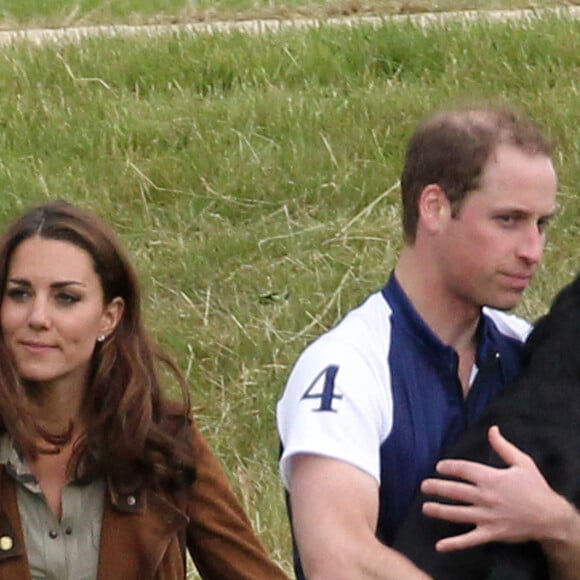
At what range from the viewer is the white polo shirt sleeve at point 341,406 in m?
3.69

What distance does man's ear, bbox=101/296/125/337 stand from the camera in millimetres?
4234

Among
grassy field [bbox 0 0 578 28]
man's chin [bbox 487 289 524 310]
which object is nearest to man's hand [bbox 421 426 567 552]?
man's chin [bbox 487 289 524 310]

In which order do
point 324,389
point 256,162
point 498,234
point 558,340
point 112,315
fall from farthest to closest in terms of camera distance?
point 256,162
point 112,315
point 558,340
point 498,234
point 324,389

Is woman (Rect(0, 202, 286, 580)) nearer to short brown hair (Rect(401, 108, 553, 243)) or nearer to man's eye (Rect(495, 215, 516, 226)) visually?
short brown hair (Rect(401, 108, 553, 243))

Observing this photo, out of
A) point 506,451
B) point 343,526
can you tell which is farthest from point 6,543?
point 506,451

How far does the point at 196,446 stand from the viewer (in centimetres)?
424

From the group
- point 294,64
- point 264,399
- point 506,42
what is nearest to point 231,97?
point 294,64

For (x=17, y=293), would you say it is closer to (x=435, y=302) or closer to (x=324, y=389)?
(x=324, y=389)

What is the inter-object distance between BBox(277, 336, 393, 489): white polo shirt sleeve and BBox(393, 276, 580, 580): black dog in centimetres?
19

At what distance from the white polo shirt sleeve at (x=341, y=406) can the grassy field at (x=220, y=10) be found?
7.32m

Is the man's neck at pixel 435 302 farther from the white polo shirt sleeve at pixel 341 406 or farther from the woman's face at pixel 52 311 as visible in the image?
the woman's face at pixel 52 311

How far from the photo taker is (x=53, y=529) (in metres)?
4.06

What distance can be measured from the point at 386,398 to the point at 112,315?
2.60 ft

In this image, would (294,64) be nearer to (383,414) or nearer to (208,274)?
(208,274)
